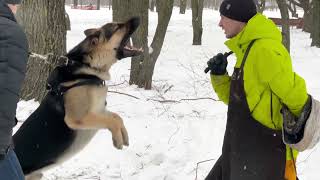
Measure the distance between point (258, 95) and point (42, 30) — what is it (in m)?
4.26

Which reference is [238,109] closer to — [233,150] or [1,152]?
[233,150]

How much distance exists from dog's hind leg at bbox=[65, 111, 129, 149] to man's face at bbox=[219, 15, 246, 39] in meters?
1.28

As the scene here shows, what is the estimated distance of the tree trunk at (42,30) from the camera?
6.51 metres

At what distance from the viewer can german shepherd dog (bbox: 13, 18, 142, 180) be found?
11.8ft

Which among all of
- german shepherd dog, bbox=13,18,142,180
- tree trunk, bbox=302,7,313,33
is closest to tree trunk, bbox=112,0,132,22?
german shepherd dog, bbox=13,18,142,180

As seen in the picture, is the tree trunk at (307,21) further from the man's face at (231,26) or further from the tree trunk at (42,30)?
the man's face at (231,26)

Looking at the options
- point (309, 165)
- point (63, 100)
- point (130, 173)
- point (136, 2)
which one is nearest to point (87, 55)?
point (63, 100)

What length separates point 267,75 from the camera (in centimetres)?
296

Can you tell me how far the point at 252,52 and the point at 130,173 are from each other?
8.27 feet

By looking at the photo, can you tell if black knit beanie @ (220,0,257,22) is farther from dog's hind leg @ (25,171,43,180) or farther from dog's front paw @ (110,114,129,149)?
dog's hind leg @ (25,171,43,180)

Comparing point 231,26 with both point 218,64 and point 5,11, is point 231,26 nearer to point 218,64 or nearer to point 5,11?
point 218,64

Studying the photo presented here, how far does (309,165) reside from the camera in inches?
205

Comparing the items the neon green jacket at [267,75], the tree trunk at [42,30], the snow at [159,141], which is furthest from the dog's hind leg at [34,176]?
the tree trunk at [42,30]

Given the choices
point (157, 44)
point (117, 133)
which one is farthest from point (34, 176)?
point (157, 44)
